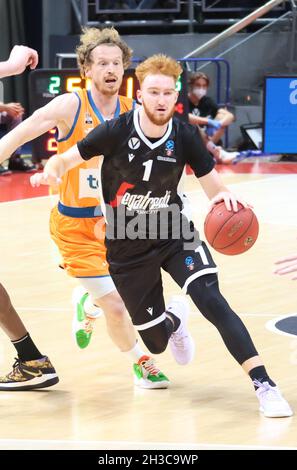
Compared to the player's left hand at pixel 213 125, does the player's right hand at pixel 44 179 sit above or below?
above

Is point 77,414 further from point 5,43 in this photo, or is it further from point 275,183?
point 5,43

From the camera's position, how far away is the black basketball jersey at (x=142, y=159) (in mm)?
5582

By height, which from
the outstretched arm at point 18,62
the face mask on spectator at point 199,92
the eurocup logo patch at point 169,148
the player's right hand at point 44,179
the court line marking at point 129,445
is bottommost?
the face mask on spectator at point 199,92

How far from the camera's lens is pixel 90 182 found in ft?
20.7

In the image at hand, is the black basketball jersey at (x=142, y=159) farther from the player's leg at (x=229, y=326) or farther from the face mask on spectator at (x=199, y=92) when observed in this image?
the face mask on spectator at (x=199, y=92)

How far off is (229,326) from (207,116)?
1130 centimetres

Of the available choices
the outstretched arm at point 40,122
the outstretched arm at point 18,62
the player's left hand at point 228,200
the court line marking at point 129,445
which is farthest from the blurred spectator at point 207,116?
the court line marking at point 129,445

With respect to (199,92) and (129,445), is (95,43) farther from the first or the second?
(199,92)

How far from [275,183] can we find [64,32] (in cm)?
726

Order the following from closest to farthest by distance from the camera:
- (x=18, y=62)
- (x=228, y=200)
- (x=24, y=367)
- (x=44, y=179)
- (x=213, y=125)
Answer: (x=44, y=179), (x=228, y=200), (x=18, y=62), (x=24, y=367), (x=213, y=125)

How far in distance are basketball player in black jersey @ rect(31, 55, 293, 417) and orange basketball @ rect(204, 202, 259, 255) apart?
0.18ft

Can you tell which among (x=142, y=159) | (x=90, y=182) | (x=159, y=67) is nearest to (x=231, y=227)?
(x=142, y=159)

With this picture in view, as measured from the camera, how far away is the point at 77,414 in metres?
5.50

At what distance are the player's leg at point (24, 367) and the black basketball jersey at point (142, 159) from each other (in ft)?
2.88
